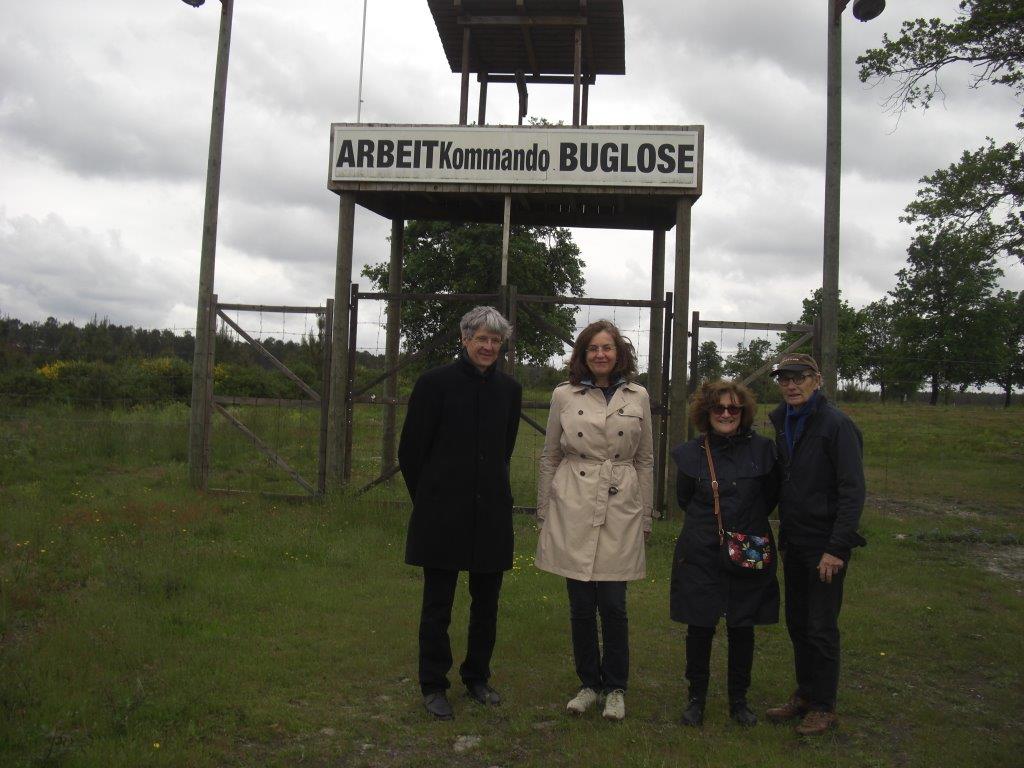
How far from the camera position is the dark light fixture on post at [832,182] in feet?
28.2

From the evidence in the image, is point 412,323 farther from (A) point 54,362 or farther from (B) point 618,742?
(B) point 618,742

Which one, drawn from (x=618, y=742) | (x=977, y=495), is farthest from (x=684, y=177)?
(x=977, y=495)

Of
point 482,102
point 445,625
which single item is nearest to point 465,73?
point 482,102

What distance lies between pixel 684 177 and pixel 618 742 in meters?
6.80

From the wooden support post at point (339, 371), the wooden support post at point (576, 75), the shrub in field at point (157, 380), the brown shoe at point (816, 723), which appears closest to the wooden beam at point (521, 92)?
the wooden support post at point (576, 75)

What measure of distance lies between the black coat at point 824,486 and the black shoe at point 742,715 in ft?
2.76

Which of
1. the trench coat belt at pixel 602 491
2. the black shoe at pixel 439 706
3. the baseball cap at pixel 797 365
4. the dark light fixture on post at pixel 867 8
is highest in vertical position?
the dark light fixture on post at pixel 867 8

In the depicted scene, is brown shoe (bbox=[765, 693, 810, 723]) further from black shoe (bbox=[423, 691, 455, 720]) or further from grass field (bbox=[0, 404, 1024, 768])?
black shoe (bbox=[423, 691, 455, 720])

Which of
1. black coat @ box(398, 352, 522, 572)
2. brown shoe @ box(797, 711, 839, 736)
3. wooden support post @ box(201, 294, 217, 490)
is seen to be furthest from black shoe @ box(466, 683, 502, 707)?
wooden support post @ box(201, 294, 217, 490)

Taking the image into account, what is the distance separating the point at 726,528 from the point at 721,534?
38 mm

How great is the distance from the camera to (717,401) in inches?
168

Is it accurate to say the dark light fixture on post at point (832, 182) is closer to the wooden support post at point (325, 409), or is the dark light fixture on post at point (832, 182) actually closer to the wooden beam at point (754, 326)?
the wooden beam at point (754, 326)

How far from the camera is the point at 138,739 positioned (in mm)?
3811

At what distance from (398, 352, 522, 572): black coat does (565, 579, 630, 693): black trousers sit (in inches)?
16.3
